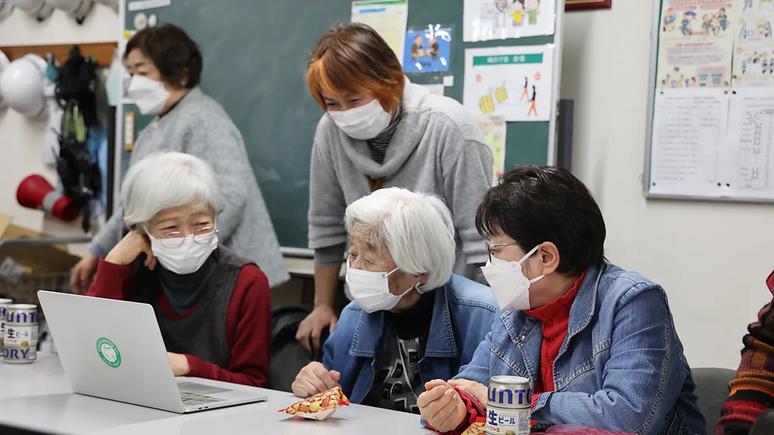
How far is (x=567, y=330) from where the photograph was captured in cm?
157

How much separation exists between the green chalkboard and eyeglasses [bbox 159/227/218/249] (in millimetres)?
1120

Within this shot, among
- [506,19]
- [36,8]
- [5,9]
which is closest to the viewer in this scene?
[506,19]

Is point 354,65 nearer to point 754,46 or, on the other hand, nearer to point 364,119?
point 364,119

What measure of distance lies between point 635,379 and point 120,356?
0.99 metres

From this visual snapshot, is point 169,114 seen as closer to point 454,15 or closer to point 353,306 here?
point 454,15

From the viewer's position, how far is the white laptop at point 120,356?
5.34 feet

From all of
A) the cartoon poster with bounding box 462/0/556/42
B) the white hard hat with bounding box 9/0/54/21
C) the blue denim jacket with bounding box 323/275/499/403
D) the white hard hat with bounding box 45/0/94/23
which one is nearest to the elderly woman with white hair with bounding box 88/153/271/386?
the blue denim jacket with bounding box 323/275/499/403

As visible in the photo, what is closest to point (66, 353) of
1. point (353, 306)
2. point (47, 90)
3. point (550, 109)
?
point (353, 306)

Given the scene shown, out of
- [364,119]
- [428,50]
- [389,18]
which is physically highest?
[389,18]

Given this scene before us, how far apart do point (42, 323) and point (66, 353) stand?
1.58 metres

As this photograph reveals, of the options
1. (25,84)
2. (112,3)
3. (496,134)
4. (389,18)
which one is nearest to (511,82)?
(496,134)

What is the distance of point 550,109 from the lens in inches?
111

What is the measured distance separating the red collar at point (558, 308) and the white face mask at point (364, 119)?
3.04ft

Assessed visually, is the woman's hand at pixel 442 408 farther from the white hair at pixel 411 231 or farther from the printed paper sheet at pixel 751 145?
the printed paper sheet at pixel 751 145
